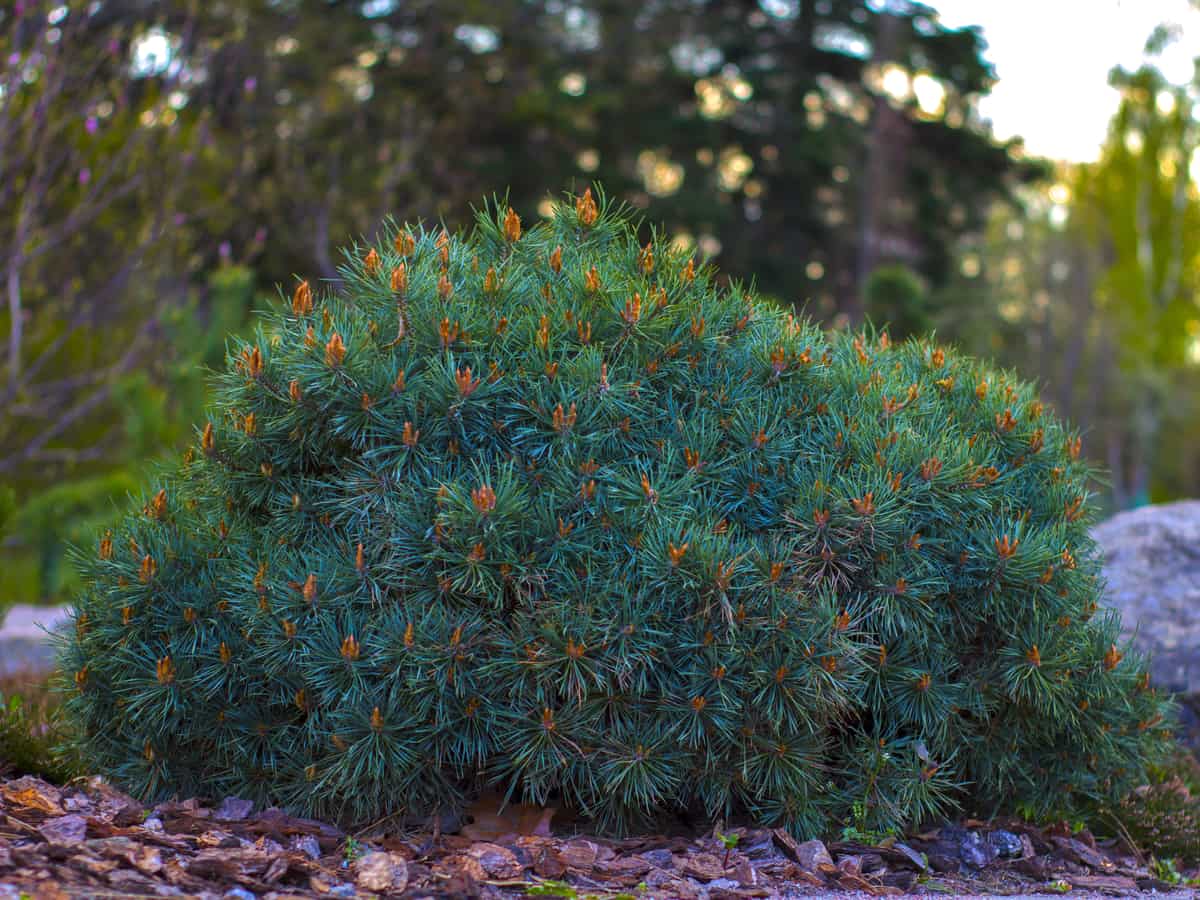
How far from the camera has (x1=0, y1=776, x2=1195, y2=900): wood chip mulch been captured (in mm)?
3092

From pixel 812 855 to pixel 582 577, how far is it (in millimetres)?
1066

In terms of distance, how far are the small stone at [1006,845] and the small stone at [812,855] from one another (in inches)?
28.9

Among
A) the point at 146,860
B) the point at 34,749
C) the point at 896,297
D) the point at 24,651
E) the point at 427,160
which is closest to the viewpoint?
the point at 146,860

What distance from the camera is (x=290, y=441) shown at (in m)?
3.84

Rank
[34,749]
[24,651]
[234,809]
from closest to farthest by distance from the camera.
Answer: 1. [234,809]
2. [34,749]
3. [24,651]

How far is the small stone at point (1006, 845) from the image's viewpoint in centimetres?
409

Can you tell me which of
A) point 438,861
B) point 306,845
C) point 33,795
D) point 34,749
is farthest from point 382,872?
point 34,749

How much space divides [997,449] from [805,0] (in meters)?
14.9

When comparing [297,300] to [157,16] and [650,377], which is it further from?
[157,16]

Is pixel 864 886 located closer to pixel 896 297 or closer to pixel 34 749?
pixel 34 749

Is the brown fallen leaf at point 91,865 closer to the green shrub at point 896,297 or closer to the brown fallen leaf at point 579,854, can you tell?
the brown fallen leaf at point 579,854

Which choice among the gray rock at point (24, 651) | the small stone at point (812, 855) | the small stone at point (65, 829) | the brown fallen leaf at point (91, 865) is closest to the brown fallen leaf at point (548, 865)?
the small stone at point (812, 855)

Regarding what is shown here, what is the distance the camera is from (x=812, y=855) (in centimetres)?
364

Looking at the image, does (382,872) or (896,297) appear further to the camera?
(896,297)
